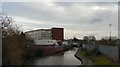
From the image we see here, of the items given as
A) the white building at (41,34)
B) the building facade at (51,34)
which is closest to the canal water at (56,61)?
the white building at (41,34)

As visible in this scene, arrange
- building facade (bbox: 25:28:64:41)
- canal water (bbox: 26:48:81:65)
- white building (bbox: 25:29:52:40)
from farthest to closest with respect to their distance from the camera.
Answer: building facade (bbox: 25:28:64:41), white building (bbox: 25:29:52:40), canal water (bbox: 26:48:81:65)

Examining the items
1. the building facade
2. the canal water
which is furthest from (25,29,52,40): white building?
the canal water

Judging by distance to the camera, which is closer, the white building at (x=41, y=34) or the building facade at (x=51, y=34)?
the white building at (x=41, y=34)

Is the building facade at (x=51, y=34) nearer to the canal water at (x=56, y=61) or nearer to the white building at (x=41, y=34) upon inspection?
the white building at (x=41, y=34)

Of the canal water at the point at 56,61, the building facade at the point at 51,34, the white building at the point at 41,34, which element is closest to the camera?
the canal water at the point at 56,61

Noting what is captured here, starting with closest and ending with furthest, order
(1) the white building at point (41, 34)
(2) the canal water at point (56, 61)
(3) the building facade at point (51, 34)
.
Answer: (2) the canal water at point (56, 61) → (1) the white building at point (41, 34) → (3) the building facade at point (51, 34)

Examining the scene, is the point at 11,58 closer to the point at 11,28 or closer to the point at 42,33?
the point at 11,28

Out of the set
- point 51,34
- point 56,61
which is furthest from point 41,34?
point 56,61

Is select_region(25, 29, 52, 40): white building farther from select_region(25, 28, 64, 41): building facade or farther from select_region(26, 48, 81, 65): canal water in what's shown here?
select_region(26, 48, 81, 65): canal water

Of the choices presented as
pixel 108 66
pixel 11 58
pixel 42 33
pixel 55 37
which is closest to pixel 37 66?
pixel 11 58

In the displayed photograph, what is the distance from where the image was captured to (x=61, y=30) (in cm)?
10119

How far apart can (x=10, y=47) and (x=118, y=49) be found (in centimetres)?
940

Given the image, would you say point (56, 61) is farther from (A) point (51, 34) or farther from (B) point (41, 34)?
(A) point (51, 34)

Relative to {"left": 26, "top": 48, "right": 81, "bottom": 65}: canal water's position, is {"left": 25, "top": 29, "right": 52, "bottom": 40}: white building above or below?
above
